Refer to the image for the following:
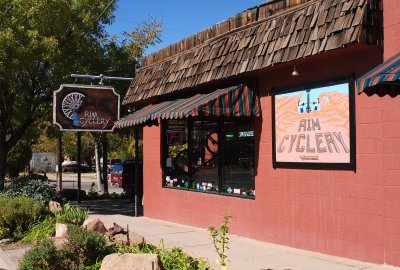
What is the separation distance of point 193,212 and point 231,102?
328 cm

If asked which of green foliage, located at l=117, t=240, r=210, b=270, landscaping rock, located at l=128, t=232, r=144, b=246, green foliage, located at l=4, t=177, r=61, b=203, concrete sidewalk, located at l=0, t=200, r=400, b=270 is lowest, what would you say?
concrete sidewalk, located at l=0, t=200, r=400, b=270

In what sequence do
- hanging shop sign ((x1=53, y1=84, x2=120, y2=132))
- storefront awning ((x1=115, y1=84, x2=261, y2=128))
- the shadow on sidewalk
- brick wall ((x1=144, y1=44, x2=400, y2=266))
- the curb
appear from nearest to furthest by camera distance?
brick wall ((x1=144, y1=44, x2=400, y2=266)), the curb, storefront awning ((x1=115, y1=84, x2=261, y2=128)), hanging shop sign ((x1=53, y1=84, x2=120, y2=132)), the shadow on sidewalk

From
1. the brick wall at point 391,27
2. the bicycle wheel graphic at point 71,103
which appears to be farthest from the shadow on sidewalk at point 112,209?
the brick wall at point 391,27

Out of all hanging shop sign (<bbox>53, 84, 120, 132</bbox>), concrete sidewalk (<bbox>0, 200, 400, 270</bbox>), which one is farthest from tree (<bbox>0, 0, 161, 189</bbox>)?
concrete sidewalk (<bbox>0, 200, 400, 270</bbox>)

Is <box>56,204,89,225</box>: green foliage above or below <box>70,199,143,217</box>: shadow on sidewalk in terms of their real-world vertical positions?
above

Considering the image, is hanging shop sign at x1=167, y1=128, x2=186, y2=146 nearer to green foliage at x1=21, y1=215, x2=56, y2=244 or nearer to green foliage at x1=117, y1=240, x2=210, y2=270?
green foliage at x1=21, y1=215, x2=56, y2=244

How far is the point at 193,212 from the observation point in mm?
11211

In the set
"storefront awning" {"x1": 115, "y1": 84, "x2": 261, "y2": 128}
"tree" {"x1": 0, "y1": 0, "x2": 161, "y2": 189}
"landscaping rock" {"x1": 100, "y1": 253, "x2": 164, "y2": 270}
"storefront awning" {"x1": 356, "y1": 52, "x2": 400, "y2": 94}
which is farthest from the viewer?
"tree" {"x1": 0, "y1": 0, "x2": 161, "y2": 189}

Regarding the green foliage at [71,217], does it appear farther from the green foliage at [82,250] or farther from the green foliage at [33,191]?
the green foliage at [82,250]

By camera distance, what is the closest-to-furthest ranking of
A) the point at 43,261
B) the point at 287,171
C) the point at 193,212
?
the point at 43,261 < the point at 287,171 < the point at 193,212

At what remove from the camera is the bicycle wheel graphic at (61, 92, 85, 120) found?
1267cm

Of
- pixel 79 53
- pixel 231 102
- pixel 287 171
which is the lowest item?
pixel 287 171

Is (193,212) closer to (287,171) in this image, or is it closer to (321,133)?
(287,171)

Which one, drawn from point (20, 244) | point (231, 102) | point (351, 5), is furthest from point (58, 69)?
point (351, 5)
